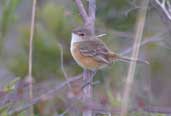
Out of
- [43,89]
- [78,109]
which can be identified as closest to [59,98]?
[43,89]

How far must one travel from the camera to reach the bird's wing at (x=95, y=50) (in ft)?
15.3

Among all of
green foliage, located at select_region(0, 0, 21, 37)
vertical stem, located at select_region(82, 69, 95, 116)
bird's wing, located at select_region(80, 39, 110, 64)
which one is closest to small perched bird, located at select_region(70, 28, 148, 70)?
bird's wing, located at select_region(80, 39, 110, 64)

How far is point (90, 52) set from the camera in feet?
15.7

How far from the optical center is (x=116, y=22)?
5793mm

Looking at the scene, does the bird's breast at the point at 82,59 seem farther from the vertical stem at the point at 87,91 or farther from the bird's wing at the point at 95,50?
the vertical stem at the point at 87,91

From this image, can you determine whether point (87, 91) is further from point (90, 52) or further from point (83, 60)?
point (90, 52)

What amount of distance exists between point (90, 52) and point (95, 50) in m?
0.07

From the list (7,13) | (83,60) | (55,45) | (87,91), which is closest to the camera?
(87,91)

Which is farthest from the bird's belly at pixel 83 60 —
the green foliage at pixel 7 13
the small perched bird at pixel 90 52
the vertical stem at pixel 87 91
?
the green foliage at pixel 7 13

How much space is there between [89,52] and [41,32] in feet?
2.12

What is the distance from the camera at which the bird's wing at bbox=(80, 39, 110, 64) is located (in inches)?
184

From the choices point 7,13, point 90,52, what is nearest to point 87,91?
point 7,13

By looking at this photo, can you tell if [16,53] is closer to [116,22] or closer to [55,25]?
[55,25]

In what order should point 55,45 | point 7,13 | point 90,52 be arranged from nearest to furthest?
point 7,13 < point 90,52 < point 55,45
